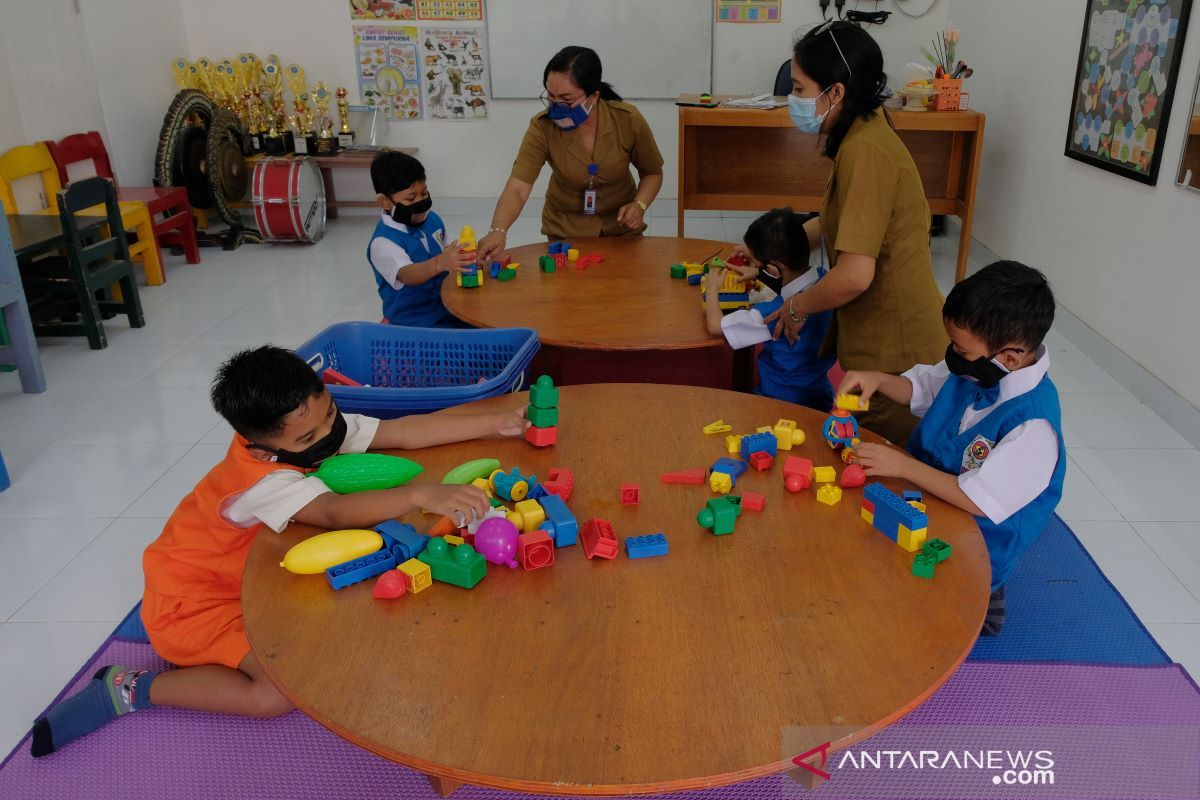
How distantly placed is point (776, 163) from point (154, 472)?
3905 millimetres

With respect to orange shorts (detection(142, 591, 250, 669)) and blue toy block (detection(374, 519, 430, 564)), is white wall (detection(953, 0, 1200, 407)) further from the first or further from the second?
orange shorts (detection(142, 591, 250, 669))

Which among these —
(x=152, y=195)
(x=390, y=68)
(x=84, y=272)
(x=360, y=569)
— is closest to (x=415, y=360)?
(x=360, y=569)

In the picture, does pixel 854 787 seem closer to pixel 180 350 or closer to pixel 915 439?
pixel 915 439

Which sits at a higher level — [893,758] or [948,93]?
[948,93]

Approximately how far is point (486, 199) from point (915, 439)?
5550 mm

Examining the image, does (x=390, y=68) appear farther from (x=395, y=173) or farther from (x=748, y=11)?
(x=395, y=173)

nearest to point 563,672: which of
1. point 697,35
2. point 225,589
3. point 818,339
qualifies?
point 225,589

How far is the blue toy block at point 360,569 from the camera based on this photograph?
4.64 feet

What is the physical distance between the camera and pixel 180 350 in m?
4.36

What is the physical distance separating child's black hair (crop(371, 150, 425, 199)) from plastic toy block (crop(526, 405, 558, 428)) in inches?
58.1

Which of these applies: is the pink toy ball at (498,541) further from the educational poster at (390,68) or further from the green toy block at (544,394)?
the educational poster at (390,68)

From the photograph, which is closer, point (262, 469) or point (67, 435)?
point (262, 469)

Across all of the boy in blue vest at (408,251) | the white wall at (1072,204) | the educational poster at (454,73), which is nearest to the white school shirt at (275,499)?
the boy in blue vest at (408,251)

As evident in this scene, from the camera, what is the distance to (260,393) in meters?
1.61
